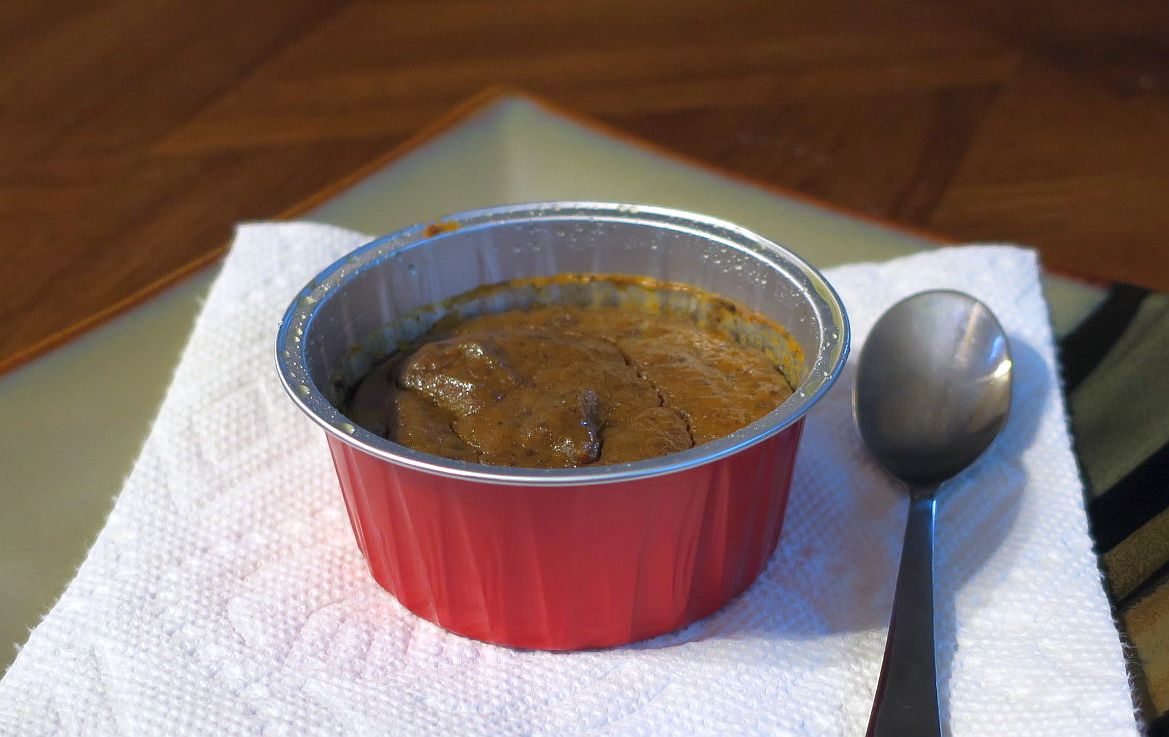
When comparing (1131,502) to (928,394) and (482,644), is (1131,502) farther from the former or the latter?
(482,644)

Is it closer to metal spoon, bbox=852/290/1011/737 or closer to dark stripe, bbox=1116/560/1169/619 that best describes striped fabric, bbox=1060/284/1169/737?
dark stripe, bbox=1116/560/1169/619

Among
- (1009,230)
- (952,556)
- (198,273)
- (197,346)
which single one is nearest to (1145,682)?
(952,556)

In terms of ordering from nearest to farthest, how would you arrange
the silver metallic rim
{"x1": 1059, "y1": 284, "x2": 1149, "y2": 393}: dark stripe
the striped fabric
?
Answer: the silver metallic rim, the striped fabric, {"x1": 1059, "y1": 284, "x2": 1149, "y2": 393}: dark stripe

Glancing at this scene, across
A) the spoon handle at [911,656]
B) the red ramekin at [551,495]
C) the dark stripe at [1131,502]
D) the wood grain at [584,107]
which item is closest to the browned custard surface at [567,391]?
the red ramekin at [551,495]

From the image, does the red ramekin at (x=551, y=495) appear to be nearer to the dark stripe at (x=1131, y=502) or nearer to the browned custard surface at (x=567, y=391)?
the browned custard surface at (x=567, y=391)

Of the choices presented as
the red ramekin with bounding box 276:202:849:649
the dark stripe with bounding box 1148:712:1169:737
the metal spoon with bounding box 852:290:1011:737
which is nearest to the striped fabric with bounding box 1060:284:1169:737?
the dark stripe with bounding box 1148:712:1169:737

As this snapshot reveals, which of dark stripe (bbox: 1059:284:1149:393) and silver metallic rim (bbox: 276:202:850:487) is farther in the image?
dark stripe (bbox: 1059:284:1149:393)

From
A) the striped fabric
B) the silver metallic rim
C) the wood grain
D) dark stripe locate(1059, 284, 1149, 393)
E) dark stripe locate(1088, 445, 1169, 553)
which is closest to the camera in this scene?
the silver metallic rim
